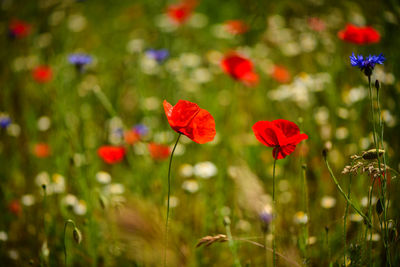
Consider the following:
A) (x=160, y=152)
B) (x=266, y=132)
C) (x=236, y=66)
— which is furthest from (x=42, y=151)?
(x=266, y=132)

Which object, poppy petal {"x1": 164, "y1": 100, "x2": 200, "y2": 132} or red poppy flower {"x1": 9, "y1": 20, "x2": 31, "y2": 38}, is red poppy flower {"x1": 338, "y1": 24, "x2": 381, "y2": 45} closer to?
poppy petal {"x1": 164, "y1": 100, "x2": 200, "y2": 132}

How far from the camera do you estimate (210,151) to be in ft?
6.56

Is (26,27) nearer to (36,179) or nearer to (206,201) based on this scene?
(36,179)

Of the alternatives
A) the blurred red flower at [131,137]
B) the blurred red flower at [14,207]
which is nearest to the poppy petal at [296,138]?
the blurred red flower at [131,137]

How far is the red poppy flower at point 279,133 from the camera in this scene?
82 cm

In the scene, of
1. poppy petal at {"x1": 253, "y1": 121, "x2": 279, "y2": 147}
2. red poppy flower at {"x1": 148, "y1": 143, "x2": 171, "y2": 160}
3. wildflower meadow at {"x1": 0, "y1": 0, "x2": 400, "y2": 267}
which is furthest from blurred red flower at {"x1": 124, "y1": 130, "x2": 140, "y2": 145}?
poppy petal at {"x1": 253, "y1": 121, "x2": 279, "y2": 147}

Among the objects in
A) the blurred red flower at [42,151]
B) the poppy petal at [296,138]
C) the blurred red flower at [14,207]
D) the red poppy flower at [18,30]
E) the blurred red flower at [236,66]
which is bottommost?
the blurred red flower at [14,207]

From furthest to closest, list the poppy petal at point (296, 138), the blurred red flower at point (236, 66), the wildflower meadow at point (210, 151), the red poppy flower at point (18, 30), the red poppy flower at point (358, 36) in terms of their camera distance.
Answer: the red poppy flower at point (18, 30)
the blurred red flower at point (236, 66)
the red poppy flower at point (358, 36)
the wildflower meadow at point (210, 151)
the poppy petal at point (296, 138)

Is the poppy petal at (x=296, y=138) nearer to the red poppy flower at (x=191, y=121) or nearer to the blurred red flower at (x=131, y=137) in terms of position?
the red poppy flower at (x=191, y=121)

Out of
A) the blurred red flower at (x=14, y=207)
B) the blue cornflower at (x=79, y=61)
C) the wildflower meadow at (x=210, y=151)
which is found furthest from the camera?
the blue cornflower at (x=79, y=61)

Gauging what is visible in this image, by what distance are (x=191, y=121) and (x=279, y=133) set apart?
0.23 metres

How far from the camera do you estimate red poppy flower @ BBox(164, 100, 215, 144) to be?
848 millimetres

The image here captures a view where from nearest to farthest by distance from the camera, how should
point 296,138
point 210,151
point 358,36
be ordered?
point 296,138, point 358,36, point 210,151

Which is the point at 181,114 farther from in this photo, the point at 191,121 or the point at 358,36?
the point at 358,36
